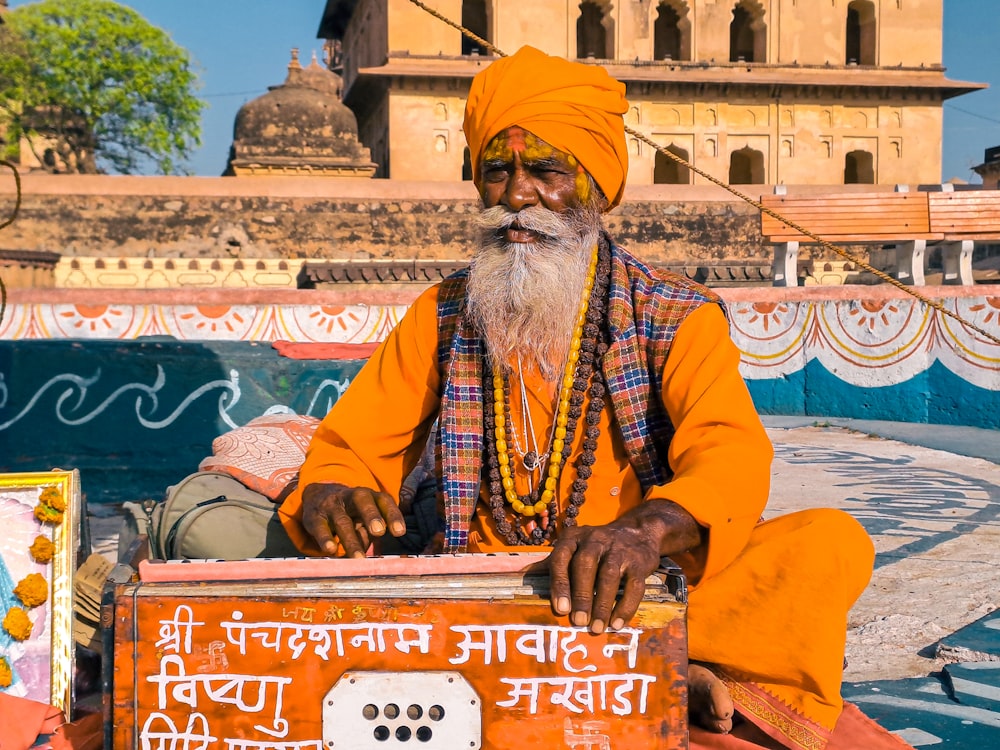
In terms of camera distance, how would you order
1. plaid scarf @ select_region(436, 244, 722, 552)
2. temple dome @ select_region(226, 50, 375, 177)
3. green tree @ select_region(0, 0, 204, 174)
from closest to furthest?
plaid scarf @ select_region(436, 244, 722, 552), temple dome @ select_region(226, 50, 375, 177), green tree @ select_region(0, 0, 204, 174)

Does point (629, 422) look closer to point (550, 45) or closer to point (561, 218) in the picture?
point (561, 218)

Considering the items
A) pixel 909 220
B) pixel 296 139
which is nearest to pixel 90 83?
pixel 296 139

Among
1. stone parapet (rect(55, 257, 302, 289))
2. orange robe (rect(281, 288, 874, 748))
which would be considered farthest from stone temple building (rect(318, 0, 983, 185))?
orange robe (rect(281, 288, 874, 748))

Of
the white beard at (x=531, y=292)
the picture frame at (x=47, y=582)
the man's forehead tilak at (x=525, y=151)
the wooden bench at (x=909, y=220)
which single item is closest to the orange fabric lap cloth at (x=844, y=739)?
the white beard at (x=531, y=292)

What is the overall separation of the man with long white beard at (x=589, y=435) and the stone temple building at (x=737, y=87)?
2211 cm

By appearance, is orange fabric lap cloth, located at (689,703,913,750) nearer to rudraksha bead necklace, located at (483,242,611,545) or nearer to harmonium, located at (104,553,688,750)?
harmonium, located at (104,553,688,750)

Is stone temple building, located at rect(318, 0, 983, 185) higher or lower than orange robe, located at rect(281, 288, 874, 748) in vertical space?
higher

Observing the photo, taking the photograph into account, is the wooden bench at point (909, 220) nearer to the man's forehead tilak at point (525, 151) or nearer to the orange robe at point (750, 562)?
the man's forehead tilak at point (525, 151)

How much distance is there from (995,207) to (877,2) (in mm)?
17187

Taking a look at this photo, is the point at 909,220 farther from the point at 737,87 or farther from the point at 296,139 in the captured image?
the point at 737,87

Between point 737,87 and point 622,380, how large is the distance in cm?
2431

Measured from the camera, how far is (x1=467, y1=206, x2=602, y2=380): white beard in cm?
234

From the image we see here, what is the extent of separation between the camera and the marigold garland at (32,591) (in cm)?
231

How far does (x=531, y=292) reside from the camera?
7.68ft
